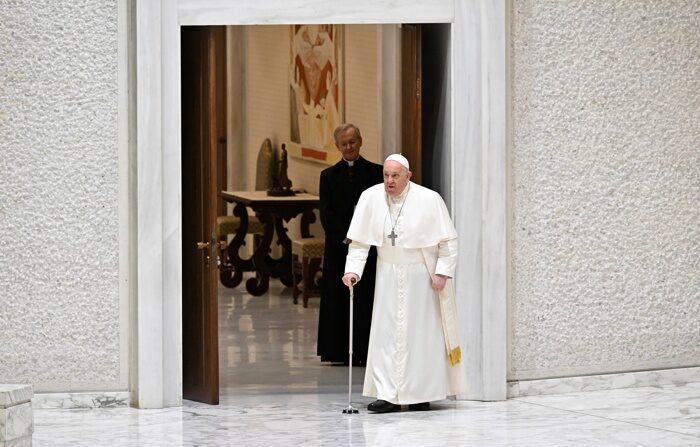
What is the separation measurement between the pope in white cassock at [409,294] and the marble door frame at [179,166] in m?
0.33

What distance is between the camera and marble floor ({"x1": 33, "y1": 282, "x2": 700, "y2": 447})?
8.09 m

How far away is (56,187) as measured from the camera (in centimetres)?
898

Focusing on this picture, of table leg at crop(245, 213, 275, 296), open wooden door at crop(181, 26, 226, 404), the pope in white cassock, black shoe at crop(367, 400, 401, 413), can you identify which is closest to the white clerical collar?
the pope in white cassock

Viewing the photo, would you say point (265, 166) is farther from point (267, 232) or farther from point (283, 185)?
point (267, 232)

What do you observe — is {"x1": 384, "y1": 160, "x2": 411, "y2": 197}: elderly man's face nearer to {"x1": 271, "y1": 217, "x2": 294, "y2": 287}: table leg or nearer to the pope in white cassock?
the pope in white cassock

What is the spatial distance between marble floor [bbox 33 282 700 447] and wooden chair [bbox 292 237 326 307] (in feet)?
A: 12.8

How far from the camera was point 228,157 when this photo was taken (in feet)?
63.2

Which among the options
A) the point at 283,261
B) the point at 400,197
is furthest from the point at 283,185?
the point at 400,197


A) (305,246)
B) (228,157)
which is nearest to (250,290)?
(305,246)

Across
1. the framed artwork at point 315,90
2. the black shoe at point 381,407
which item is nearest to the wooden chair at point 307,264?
the framed artwork at point 315,90

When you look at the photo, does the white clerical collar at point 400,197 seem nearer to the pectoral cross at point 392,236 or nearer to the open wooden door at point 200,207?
the pectoral cross at point 392,236

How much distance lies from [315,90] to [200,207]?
23.6 feet

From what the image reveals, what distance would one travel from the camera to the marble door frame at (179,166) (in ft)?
29.5

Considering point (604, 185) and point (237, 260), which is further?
point (237, 260)
